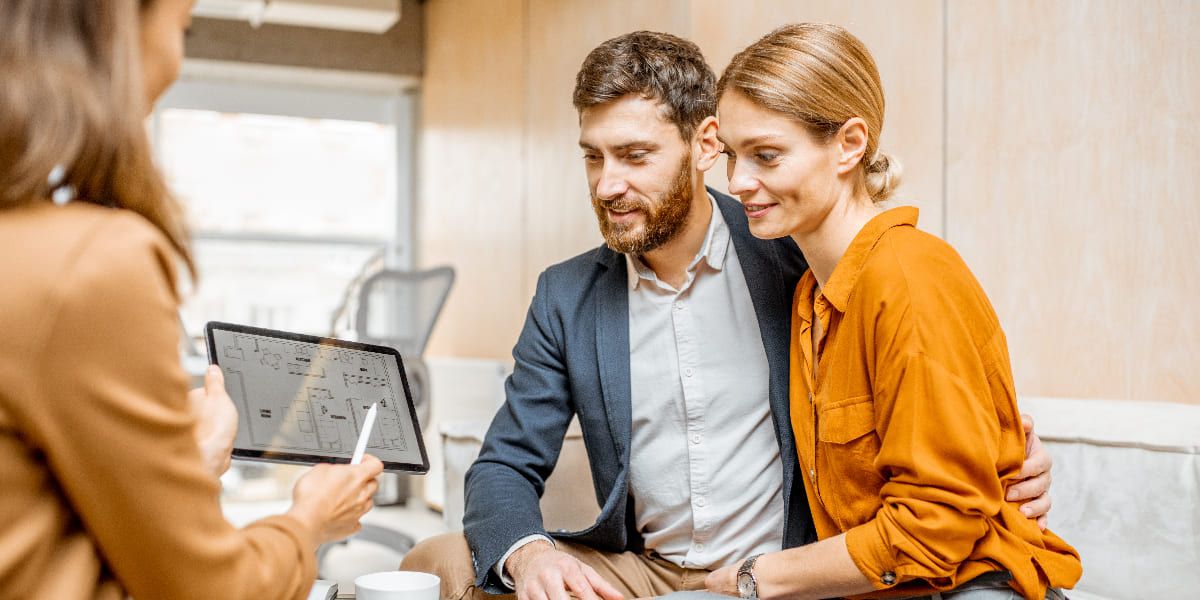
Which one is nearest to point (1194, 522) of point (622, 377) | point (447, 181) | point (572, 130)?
point (622, 377)

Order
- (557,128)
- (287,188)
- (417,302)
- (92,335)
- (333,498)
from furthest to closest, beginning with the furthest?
(287,188)
(417,302)
(557,128)
(333,498)
(92,335)

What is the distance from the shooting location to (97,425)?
705 mm

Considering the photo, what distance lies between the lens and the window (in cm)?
591

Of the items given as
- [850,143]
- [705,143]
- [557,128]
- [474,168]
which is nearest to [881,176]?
[850,143]

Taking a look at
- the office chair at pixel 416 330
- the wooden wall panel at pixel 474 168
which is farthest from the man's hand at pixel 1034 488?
the wooden wall panel at pixel 474 168

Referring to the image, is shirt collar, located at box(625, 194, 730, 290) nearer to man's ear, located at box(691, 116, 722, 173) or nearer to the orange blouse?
man's ear, located at box(691, 116, 722, 173)

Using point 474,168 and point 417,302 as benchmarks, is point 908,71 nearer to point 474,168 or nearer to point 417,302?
point 417,302

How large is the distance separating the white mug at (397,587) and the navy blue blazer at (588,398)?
362mm

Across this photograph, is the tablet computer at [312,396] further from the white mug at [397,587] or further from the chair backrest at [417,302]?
the chair backrest at [417,302]

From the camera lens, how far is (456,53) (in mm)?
5648

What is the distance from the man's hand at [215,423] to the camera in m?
1.05

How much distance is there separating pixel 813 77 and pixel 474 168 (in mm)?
4071

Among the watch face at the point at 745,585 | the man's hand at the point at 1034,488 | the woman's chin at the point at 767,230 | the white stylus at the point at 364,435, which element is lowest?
the watch face at the point at 745,585

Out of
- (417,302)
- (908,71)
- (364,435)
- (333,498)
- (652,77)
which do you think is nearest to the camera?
(333,498)
